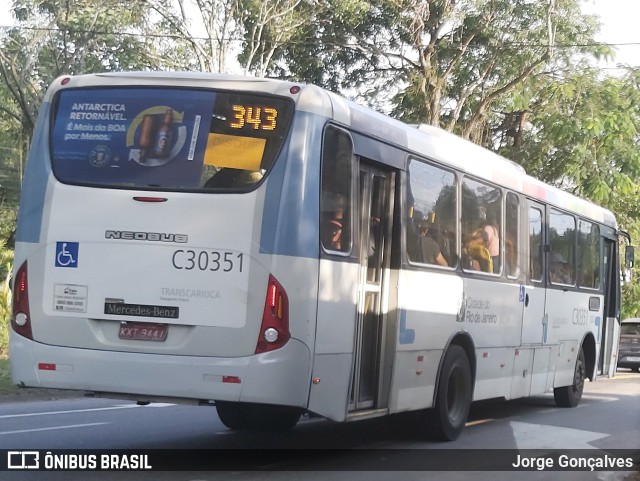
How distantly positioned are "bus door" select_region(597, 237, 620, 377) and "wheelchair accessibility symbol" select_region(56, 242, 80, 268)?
11729mm

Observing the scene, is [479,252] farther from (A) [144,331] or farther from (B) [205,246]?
A: (A) [144,331]

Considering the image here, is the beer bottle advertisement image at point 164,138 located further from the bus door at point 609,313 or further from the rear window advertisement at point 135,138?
the bus door at point 609,313

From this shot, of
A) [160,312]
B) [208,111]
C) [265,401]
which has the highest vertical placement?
[208,111]

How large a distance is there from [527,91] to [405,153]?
2146cm

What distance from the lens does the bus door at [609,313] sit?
1858cm

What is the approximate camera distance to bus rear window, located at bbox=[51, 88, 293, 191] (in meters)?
8.70

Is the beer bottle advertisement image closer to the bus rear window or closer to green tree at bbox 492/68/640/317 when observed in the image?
the bus rear window

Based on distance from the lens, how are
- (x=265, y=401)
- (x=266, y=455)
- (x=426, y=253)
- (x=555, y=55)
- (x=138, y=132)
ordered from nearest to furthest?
(x=265, y=401), (x=138, y=132), (x=266, y=455), (x=426, y=253), (x=555, y=55)

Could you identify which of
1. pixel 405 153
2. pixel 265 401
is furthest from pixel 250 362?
pixel 405 153

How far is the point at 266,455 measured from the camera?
33.8ft

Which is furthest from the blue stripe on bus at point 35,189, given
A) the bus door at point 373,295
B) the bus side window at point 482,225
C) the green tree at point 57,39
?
the green tree at point 57,39

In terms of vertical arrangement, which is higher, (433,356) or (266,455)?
(433,356)

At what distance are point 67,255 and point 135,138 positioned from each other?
1084 millimetres

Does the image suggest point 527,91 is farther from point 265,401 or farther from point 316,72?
point 265,401
